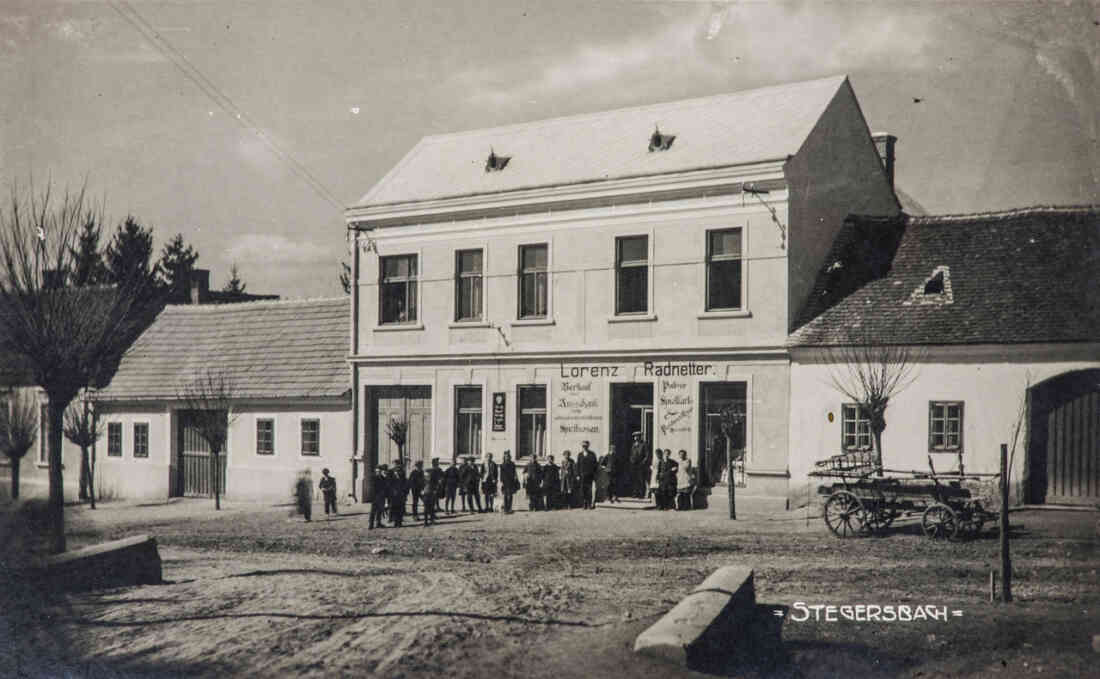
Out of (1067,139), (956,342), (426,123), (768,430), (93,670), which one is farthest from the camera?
(768,430)

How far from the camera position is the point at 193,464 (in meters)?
22.0

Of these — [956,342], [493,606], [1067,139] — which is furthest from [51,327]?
[956,342]

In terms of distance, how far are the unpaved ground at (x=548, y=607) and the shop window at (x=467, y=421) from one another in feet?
18.7

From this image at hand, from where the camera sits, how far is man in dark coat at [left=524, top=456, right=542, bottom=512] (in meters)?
18.9

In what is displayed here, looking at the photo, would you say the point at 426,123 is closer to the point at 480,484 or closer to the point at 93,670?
the point at 93,670

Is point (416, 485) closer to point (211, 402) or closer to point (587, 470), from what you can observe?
point (587, 470)

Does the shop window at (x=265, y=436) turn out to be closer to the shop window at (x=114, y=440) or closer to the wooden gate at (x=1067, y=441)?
the shop window at (x=114, y=440)

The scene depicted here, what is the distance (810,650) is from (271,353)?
14577 millimetres

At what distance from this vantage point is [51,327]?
12914 mm

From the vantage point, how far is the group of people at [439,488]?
17.7 m

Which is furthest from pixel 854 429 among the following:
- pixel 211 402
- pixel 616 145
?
pixel 211 402

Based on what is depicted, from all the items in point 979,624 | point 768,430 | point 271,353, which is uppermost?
point 271,353

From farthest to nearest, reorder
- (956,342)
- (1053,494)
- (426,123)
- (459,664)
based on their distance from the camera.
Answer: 1. (956,342)
2. (1053,494)
3. (426,123)
4. (459,664)

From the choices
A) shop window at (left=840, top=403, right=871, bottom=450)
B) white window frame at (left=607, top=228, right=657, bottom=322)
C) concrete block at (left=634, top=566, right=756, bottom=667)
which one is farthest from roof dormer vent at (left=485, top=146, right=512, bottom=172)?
concrete block at (left=634, top=566, right=756, bottom=667)
